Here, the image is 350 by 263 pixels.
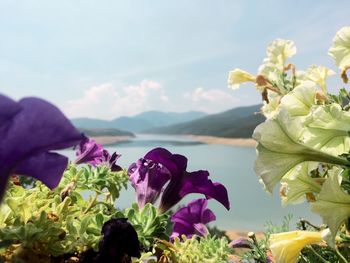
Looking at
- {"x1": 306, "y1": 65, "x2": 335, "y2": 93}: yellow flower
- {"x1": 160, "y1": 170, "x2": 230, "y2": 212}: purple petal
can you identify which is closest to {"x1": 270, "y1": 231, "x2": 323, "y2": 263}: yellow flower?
{"x1": 160, "y1": 170, "x2": 230, "y2": 212}: purple petal

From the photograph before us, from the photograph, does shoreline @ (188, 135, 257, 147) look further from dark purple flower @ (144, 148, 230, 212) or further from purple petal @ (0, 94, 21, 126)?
purple petal @ (0, 94, 21, 126)

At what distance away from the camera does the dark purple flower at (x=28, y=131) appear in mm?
283

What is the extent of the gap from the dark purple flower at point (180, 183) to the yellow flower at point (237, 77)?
620 millimetres

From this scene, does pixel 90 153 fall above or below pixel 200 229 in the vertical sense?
above

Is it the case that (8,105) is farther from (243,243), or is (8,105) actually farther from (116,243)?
(243,243)

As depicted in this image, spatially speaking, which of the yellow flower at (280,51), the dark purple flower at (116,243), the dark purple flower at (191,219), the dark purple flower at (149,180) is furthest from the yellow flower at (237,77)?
the dark purple flower at (116,243)

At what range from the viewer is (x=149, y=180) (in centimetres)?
53

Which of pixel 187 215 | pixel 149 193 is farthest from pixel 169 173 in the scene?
pixel 187 215

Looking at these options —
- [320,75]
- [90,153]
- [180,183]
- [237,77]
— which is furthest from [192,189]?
[237,77]

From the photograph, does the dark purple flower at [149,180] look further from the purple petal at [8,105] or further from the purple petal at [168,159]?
the purple petal at [8,105]

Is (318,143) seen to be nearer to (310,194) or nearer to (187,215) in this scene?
(310,194)

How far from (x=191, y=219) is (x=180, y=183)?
6.6 inches

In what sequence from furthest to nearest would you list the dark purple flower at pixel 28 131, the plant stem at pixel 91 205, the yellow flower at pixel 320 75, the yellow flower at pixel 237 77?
the yellow flower at pixel 237 77 → the yellow flower at pixel 320 75 → the plant stem at pixel 91 205 → the dark purple flower at pixel 28 131

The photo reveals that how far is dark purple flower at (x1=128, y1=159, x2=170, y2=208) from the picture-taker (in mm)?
525
